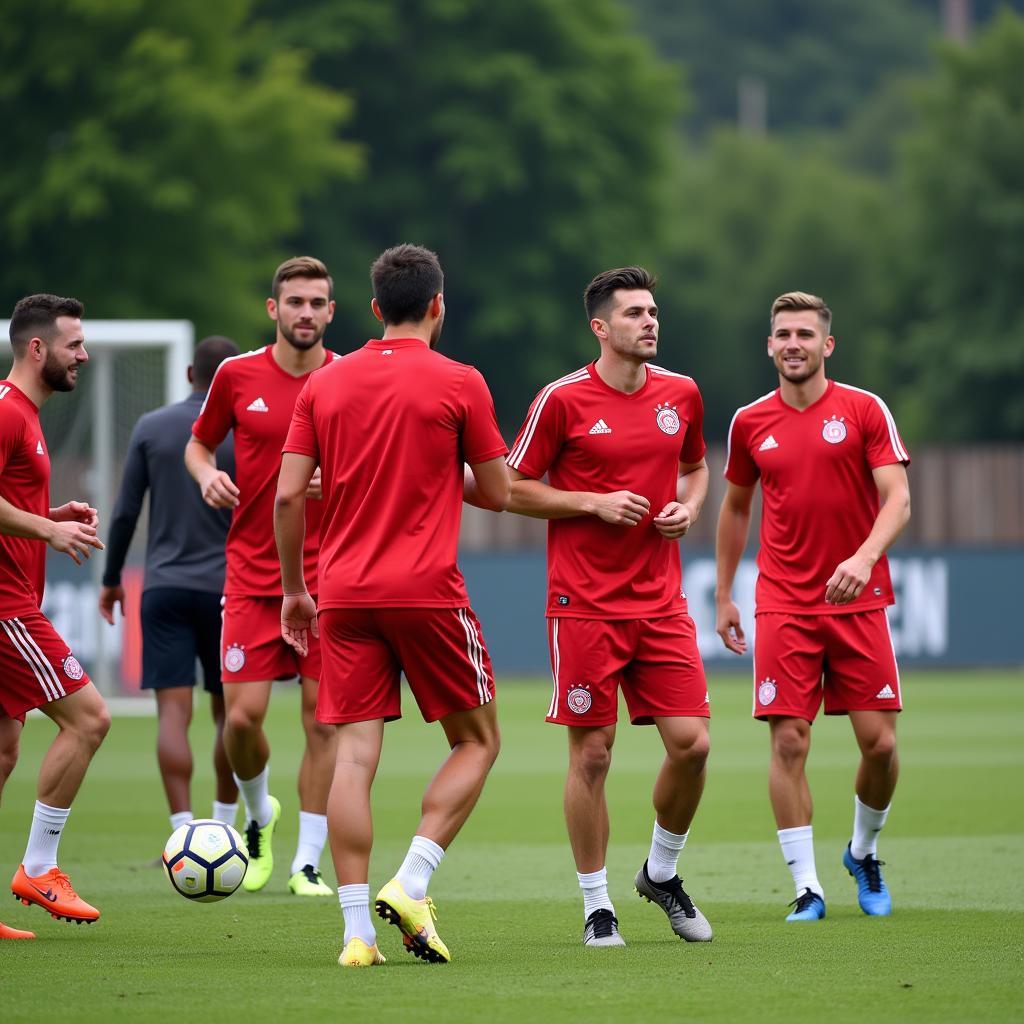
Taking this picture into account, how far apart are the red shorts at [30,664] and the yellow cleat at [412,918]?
Result: 1.86m

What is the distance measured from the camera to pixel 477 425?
7.52 metres

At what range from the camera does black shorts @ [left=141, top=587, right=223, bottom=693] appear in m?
10.7

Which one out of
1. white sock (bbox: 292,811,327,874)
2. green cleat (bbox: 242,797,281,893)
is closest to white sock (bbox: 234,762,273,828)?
green cleat (bbox: 242,797,281,893)

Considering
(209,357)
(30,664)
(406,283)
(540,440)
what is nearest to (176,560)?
(209,357)

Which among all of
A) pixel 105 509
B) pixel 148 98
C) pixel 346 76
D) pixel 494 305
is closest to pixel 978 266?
pixel 494 305

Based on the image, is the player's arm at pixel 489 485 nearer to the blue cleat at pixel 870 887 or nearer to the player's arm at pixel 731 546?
the player's arm at pixel 731 546

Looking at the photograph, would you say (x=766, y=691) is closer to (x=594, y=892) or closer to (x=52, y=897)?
(x=594, y=892)

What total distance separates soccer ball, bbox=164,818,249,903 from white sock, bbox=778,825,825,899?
89.5 inches

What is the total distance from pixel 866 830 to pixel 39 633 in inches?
141

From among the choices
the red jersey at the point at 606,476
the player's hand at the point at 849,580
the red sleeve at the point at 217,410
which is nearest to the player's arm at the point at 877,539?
the player's hand at the point at 849,580

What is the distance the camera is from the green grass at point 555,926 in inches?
262

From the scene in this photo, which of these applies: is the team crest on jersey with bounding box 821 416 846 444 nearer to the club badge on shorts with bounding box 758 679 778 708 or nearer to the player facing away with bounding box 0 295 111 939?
the club badge on shorts with bounding box 758 679 778 708

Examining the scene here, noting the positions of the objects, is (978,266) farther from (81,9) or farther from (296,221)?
(81,9)

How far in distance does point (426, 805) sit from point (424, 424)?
1.36 metres
